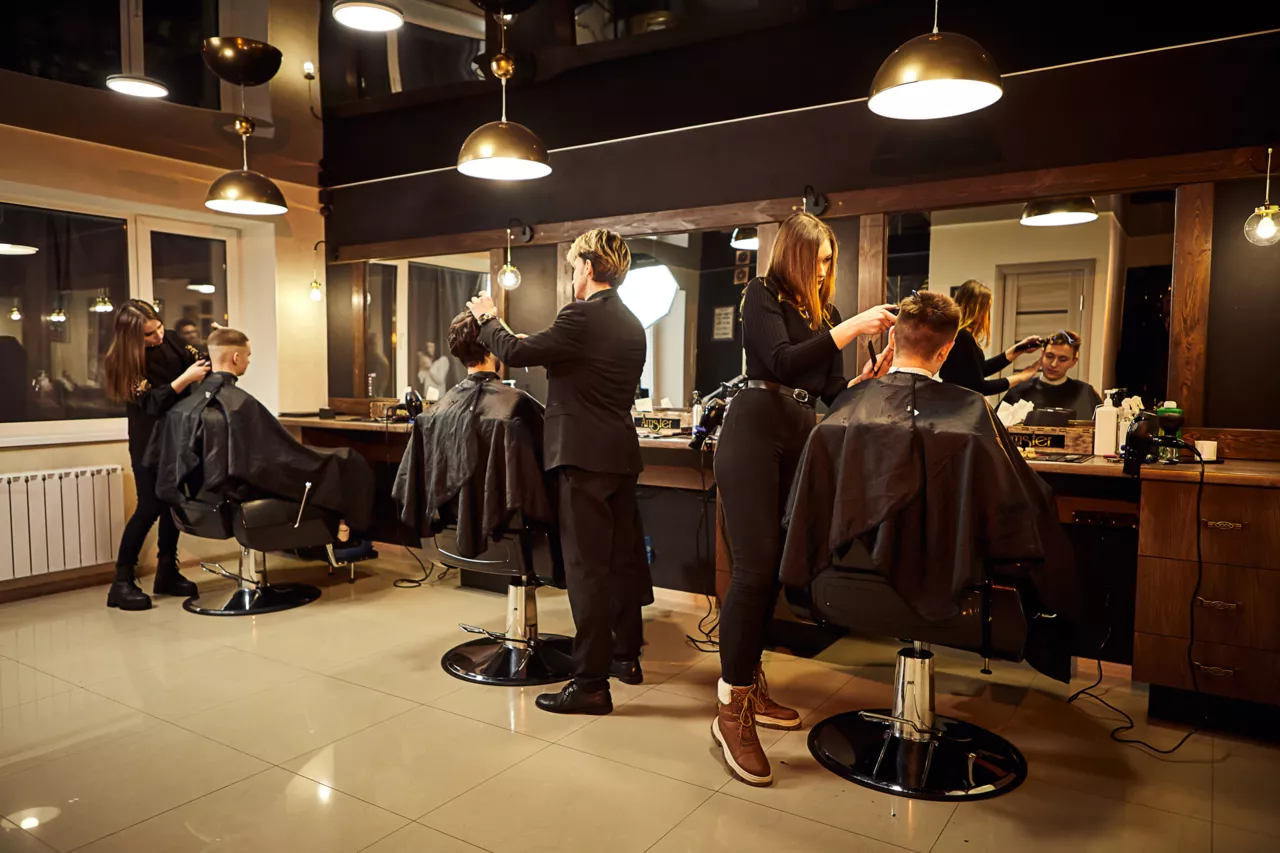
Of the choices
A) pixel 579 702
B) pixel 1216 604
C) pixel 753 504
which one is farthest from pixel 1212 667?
pixel 579 702

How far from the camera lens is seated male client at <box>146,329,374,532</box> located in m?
3.47

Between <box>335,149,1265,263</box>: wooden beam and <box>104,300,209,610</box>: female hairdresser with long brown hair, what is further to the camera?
<box>104,300,209,610</box>: female hairdresser with long brown hair

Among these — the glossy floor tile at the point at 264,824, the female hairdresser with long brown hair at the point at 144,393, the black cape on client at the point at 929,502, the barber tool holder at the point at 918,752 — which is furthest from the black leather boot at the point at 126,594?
the black cape on client at the point at 929,502

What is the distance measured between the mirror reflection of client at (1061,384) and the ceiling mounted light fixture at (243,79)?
11.7ft

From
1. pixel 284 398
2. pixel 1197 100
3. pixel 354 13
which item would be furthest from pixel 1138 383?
pixel 284 398

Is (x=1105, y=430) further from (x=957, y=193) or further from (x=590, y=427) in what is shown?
(x=590, y=427)

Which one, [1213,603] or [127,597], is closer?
[1213,603]

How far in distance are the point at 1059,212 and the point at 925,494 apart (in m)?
1.78

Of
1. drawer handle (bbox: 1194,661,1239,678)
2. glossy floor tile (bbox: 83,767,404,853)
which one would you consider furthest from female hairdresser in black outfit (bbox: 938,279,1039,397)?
glossy floor tile (bbox: 83,767,404,853)

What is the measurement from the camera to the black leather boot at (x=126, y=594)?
3740mm

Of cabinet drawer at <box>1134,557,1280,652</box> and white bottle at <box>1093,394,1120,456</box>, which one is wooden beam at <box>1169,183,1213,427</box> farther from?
cabinet drawer at <box>1134,557,1280,652</box>

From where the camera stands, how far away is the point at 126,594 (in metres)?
3.77


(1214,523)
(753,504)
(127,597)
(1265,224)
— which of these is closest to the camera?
(753,504)

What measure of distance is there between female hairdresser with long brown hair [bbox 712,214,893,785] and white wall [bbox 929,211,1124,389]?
4.16ft
